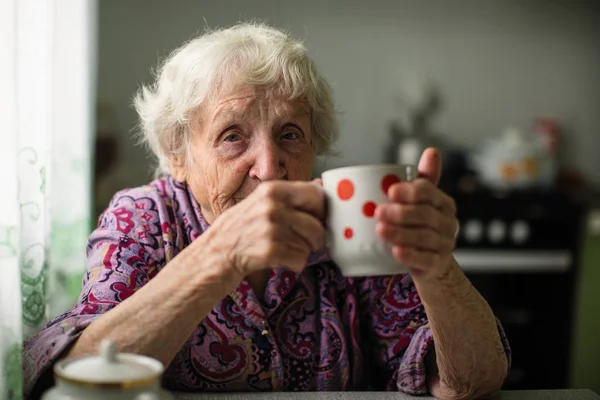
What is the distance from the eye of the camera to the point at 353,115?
3699 millimetres

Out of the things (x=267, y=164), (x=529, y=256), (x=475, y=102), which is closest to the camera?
(x=267, y=164)

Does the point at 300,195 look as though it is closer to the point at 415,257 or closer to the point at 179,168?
the point at 415,257

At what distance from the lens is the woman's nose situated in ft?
Result: 3.78

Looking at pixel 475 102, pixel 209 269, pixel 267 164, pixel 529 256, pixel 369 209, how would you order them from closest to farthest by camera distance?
pixel 369 209 → pixel 209 269 → pixel 267 164 → pixel 529 256 → pixel 475 102

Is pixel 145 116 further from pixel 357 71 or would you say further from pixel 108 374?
pixel 357 71

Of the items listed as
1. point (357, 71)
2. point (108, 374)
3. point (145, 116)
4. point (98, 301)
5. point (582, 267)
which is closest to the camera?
point (108, 374)

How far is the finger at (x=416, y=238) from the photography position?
2.41 feet

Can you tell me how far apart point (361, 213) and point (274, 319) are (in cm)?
53

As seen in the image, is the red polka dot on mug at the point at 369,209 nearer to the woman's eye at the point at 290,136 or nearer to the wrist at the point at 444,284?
the wrist at the point at 444,284

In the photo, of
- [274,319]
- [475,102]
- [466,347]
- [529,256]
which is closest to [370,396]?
[466,347]

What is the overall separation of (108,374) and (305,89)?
0.75 meters

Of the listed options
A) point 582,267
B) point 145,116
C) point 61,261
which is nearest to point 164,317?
point 145,116

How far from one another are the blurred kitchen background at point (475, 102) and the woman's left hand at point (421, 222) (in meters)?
2.46

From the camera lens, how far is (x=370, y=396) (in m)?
1.01
